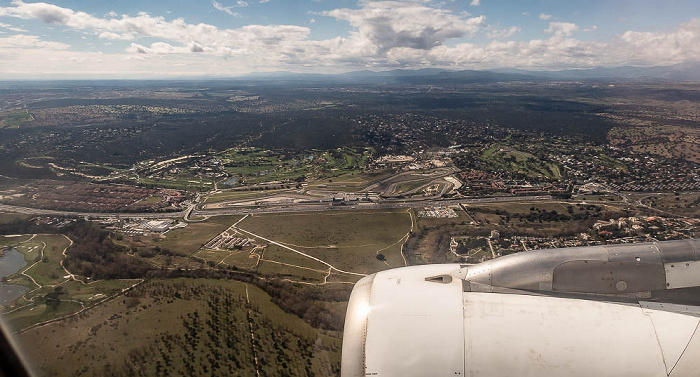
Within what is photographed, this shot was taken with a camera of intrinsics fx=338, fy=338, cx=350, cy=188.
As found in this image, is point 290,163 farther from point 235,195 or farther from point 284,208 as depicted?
point 284,208

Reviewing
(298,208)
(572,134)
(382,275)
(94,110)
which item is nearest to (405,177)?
(298,208)

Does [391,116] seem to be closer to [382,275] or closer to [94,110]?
[94,110]

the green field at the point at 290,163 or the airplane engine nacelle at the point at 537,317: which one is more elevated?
the airplane engine nacelle at the point at 537,317

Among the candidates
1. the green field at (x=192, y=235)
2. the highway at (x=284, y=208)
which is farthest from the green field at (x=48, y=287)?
the highway at (x=284, y=208)

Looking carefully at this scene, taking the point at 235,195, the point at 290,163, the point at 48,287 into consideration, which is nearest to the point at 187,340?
the point at 48,287

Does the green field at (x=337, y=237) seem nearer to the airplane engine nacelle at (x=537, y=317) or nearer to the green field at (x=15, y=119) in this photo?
the airplane engine nacelle at (x=537, y=317)
